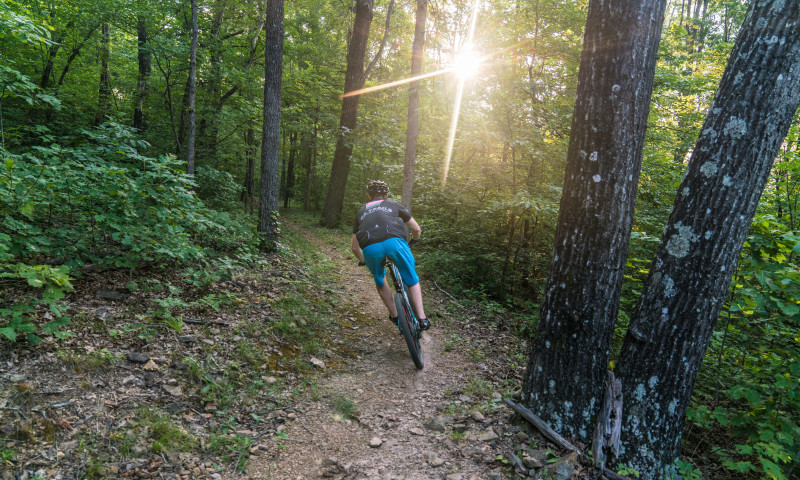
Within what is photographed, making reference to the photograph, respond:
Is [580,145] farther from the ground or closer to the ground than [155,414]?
farther from the ground

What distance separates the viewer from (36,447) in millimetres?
2406

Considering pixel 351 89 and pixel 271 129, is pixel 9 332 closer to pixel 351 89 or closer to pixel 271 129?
pixel 271 129

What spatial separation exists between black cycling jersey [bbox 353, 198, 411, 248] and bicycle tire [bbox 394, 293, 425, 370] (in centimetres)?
77

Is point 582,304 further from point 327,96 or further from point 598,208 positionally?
point 327,96

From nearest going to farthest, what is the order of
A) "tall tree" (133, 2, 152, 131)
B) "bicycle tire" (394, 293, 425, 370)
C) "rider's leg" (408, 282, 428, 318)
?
1. "bicycle tire" (394, 293, 425, 370)
2. "rider's leg" (408, 282, 428, 318)
3. "tall tree" (133, 2, 152, 131)

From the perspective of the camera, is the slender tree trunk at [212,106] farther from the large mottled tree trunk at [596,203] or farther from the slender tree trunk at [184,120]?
the large mottled tree trunk at [596,203]

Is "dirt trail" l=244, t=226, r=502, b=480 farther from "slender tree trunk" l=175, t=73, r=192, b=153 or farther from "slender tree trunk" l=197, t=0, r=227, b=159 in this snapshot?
"slender tree trunk" l=197, t=0, r=227, b=159

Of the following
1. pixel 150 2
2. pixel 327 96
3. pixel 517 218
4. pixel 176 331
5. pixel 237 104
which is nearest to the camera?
pixel 176 331

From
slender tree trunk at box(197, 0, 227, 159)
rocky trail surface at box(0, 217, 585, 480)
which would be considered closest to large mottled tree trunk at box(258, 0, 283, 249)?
rocky trail surface at box(0, 217, 585, 480)

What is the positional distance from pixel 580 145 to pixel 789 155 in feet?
9.69

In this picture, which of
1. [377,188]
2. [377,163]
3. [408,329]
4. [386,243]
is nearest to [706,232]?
[408,329]

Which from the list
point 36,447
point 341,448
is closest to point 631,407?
point 341,448

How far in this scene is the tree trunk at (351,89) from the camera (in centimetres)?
1232

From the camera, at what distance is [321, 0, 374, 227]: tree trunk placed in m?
12.3
